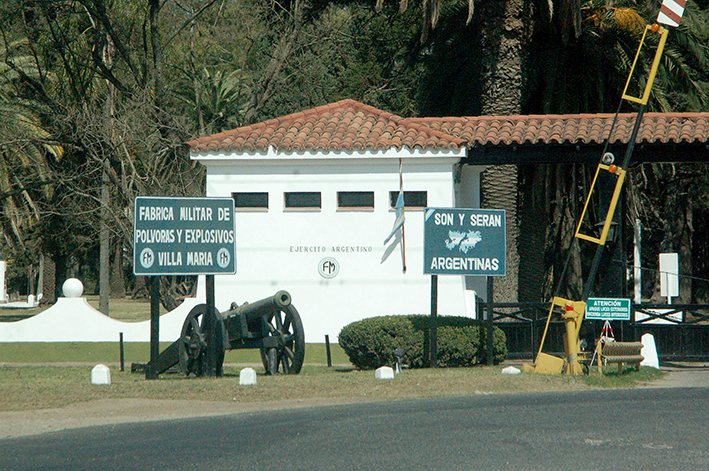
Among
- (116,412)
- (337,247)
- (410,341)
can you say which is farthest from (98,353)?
(116,412)

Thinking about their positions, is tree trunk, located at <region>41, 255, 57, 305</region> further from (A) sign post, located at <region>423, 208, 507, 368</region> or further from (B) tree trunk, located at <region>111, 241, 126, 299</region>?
(A) sign post, located at <region>423, 208, 507, 368</region>

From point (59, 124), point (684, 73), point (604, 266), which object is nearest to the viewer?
point (604, 266)

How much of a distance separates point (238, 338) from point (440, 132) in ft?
25.4

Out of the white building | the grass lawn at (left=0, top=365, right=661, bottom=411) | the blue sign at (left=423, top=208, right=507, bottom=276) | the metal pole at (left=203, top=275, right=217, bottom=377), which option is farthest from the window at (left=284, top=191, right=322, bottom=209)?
the grass lawn at (left=0, top=365, right=661, bottom=411)

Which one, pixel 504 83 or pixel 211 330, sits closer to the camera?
pixel 211 330

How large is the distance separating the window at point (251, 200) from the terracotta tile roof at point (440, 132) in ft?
3.78

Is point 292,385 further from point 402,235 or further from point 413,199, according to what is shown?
point 413,199

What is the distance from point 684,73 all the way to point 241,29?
50.0ft

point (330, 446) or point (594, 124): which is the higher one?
point (594, 124)

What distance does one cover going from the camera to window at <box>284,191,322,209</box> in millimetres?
20406

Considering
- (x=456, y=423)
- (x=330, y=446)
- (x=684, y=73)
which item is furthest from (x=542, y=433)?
(x=684, y=73)

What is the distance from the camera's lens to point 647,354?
16906 millimetres

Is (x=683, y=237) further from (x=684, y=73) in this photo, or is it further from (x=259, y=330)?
(x=259, y=330)

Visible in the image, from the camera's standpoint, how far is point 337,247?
20250 millimetres
